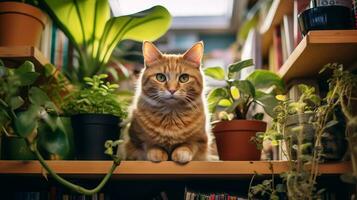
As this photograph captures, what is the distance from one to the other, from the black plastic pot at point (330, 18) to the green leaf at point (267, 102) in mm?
272

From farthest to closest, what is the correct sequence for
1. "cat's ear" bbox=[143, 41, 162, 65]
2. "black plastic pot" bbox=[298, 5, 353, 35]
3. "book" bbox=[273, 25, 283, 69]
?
"book" bbox=[273, 25, 283, 69] → "cat's ear" bbox=[143, 41, 162, 65] → "black plastic pot" bbox=[298, 5, 353, 35]

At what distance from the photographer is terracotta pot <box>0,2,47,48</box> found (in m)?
1.30

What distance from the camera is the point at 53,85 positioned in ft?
4.55

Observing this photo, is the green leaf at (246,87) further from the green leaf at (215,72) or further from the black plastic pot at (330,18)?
the black plastic pot at (330,18)

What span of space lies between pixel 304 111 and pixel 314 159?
174mm

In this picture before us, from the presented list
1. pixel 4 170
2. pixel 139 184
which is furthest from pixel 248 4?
pixel 4 170

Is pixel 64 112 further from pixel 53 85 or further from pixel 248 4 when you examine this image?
pixel 248 4

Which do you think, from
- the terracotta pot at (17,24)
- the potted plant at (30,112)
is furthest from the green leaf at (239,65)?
the terracotta pot at (17,24)

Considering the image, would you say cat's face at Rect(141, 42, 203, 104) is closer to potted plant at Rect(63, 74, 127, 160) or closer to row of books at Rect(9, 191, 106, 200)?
potted plant at Rect(63, 74, 127, 160)

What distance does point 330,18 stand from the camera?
110cm

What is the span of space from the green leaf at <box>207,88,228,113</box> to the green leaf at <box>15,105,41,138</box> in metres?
0.63

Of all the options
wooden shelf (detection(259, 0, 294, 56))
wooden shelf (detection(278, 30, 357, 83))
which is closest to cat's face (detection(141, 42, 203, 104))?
wooden shelf (detection(278, 30, 357, 83))

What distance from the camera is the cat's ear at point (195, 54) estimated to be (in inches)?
51.9

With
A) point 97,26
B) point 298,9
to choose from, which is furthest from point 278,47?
point 97,26
